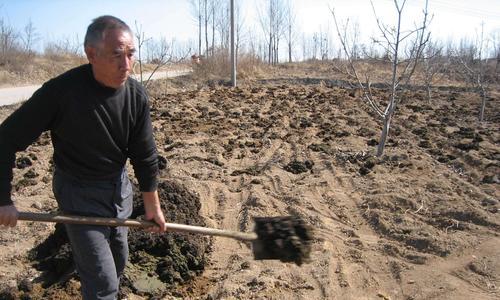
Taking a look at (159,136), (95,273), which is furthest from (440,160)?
(95,273)

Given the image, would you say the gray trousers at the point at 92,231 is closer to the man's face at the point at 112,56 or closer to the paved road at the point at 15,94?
the man's face at the point at 112,56

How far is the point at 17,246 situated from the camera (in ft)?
15.0

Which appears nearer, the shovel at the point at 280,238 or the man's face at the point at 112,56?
the man's face at the point at 112,56

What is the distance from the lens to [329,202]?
5910 mm

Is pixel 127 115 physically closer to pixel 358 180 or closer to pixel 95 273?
pixel 95 273

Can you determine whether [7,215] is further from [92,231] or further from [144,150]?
[144,150]

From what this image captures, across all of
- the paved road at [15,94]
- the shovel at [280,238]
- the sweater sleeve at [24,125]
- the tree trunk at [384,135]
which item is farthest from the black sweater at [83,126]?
the paved road at [15,94]

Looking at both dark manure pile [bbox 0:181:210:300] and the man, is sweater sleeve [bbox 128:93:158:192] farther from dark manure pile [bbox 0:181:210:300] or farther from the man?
dark manure pile [bbox 0:181:210:300]

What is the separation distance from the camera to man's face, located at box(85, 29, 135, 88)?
2416mm

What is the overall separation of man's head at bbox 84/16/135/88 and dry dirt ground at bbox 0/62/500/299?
1.83 meters

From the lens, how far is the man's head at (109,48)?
241cm

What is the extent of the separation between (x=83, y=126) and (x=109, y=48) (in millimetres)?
387

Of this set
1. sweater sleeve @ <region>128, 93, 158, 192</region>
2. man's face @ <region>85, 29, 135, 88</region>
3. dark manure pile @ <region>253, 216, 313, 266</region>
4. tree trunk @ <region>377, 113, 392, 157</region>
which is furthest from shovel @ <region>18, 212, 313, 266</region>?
tree trunk @ <region>377, 113, 392, 157</region>

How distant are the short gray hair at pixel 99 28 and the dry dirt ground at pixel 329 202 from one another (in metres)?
1.93
